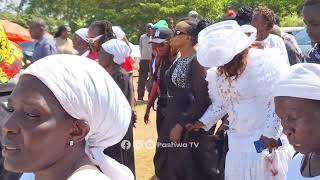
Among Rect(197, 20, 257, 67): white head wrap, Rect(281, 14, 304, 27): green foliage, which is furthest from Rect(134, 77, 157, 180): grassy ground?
Rect(281, 14, 304, 27): green foliage

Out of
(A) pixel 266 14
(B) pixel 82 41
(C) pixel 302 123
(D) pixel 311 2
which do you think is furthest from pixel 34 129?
(B) pixel 82 41

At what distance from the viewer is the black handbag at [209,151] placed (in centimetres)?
548

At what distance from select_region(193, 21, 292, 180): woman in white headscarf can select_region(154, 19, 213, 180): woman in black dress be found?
29.5 inches

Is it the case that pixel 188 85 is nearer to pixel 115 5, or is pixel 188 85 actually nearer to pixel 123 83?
pixel 123 83

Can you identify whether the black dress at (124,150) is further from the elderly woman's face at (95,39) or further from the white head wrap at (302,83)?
the white head wrap at (302,83)

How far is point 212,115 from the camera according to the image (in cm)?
504

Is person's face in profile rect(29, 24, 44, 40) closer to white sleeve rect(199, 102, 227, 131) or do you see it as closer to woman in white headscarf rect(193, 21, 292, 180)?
white sleeve rect(199, 102, 227, 131)

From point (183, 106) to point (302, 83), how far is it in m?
2.81

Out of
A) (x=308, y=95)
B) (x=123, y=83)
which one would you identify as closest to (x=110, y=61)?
(x=123, y=83)

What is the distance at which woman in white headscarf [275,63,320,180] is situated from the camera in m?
2.67

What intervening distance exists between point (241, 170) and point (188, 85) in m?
1.10

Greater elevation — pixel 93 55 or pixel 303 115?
pixel 303 115

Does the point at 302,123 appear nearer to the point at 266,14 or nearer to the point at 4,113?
the point at 4,113

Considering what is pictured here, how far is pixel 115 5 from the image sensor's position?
32.8m
